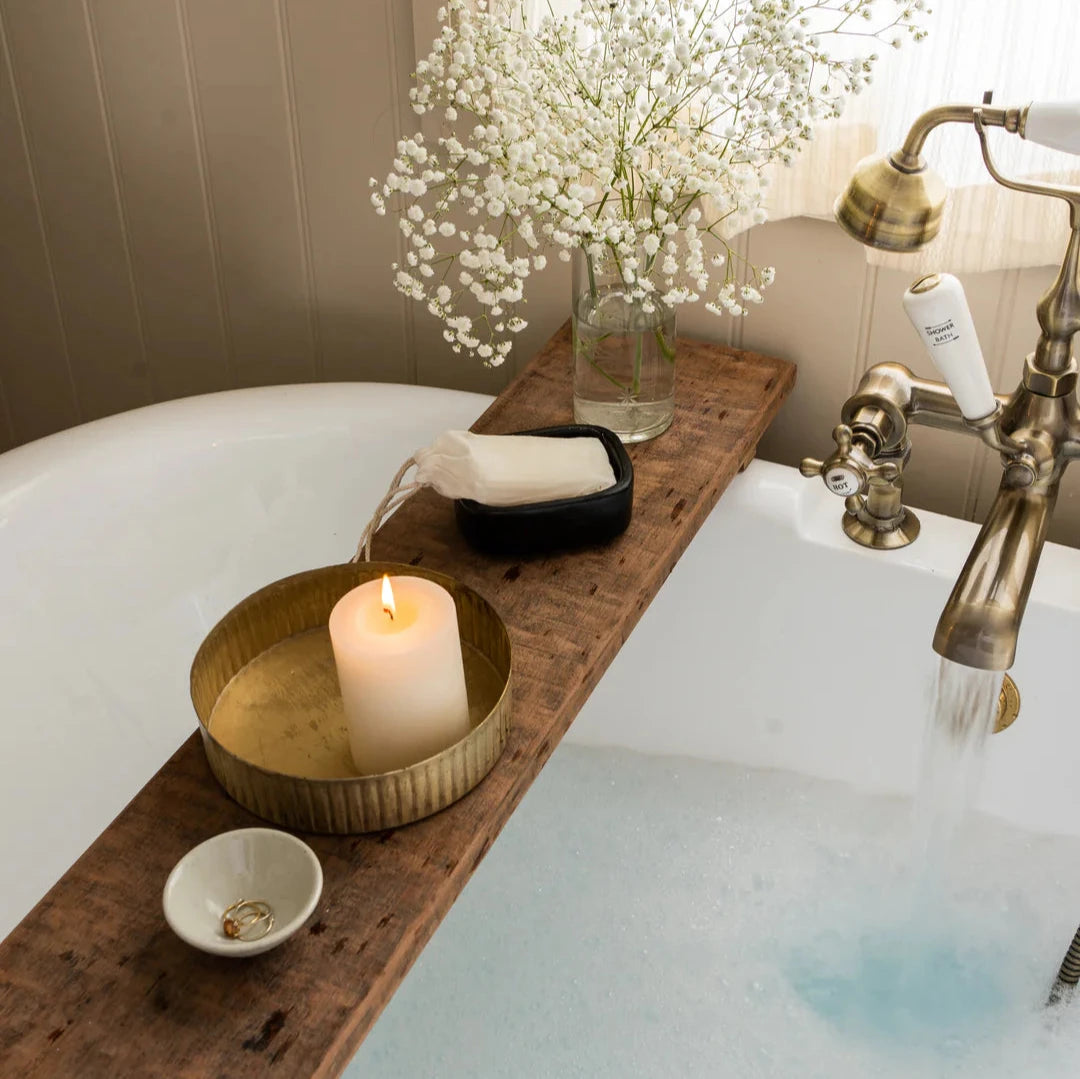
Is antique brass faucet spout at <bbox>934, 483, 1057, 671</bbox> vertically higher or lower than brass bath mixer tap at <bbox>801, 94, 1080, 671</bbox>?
lower

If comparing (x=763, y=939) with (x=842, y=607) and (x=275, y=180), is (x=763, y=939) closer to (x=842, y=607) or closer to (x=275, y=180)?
(x=842, y=607)

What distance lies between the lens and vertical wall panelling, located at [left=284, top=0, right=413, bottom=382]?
4.45ft

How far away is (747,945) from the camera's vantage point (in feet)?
4.06

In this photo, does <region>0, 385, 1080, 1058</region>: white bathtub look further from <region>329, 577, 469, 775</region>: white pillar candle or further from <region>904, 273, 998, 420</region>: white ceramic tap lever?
<region>329, 577, 469, 775</region>: white pillar candle

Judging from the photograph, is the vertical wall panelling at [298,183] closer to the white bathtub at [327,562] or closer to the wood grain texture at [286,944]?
the white bathtub at [327,562]

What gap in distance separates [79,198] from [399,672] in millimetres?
1164

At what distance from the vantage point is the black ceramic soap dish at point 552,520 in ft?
3.19

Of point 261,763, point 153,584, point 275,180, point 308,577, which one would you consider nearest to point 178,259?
point 275,180

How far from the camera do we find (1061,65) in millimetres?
976

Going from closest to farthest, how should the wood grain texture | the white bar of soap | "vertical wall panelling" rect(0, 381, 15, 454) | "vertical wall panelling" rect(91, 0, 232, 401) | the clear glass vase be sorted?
the wood grain texture
the white bar of soap
the clear glass vase
"vertical wall panelling" rect(91, 0, 232, 401)
"vertical wall panelling" rect(0, 381, 15, 454)

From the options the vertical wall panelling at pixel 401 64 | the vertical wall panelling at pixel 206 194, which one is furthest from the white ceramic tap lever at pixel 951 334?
the vertical wall panelling at pixel 206 194

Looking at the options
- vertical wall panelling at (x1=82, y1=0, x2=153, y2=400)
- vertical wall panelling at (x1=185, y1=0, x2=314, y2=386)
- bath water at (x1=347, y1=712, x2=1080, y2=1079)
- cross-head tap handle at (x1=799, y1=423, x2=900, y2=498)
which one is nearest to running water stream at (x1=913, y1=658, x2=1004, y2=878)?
bath water at (x1=347, y1=712, x2=1080, y2=1079)

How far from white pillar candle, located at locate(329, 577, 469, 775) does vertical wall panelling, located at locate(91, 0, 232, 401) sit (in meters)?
0.97

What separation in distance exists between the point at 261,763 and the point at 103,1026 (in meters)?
0.19
